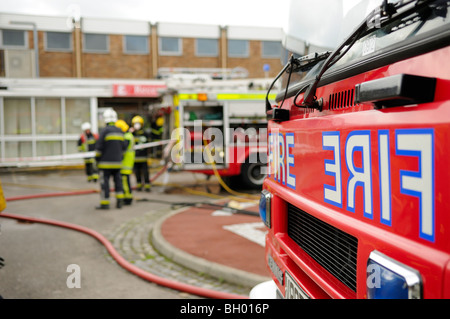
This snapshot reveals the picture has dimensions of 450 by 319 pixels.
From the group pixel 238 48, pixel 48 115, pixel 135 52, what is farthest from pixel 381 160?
pixel 238 48

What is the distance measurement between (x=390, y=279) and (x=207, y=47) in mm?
24620

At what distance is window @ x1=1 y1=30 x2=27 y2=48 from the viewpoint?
66.8 feet

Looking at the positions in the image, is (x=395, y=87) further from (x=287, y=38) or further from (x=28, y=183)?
(x=28, y=183)

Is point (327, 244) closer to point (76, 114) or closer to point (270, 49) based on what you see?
point (76, 114)

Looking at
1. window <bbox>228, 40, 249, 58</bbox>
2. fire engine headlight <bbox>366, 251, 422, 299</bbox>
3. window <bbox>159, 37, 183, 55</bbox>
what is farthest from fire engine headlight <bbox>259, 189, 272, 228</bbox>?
window <bbox>228, 40, 249, 58</bbox>

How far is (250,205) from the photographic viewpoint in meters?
7.77

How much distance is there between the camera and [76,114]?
15844 millimetres

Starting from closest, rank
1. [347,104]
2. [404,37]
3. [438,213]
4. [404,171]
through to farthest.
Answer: [438,213] < [404,171] < [404,37] < [347,104]

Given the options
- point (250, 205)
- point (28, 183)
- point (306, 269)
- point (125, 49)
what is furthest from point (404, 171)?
point (125, 49)

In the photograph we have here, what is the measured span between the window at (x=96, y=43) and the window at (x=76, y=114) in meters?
8.25

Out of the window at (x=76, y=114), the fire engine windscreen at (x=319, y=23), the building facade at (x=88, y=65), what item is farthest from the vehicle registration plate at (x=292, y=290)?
the window at (x=76, y=114)

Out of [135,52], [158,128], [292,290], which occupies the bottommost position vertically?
[292,290]

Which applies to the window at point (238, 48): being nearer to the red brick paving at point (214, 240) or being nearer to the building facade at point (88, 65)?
the building facade at point (88, 65)
